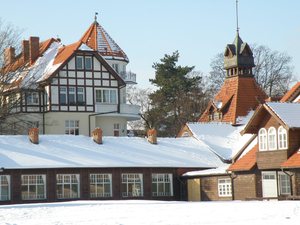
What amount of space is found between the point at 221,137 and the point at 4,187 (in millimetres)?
16335

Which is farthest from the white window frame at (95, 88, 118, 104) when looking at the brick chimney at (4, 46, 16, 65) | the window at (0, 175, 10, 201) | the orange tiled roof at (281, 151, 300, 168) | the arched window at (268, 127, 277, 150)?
the orange tiled roof at (281, 151, 300, 168)

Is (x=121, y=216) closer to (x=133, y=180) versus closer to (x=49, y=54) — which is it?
(x=133, y=180)

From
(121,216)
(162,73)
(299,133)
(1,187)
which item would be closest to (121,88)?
(162,73)

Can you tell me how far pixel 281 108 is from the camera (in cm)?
4103

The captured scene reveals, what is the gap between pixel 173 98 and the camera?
79.2m

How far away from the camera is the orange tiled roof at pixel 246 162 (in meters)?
43.4

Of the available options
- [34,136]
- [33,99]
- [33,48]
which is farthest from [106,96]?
[34,136]

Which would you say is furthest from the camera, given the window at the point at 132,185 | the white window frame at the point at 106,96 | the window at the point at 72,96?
the white window frame at the point at 106,96

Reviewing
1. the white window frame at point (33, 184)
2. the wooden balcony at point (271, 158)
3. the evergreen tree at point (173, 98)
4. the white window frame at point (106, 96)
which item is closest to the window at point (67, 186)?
the white window frame at point (33, 184)

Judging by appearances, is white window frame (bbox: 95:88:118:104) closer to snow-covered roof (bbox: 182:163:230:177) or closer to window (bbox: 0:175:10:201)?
snow-covered roof (bbox: 182:163:230:177)

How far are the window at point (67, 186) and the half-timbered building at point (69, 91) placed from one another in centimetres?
1568

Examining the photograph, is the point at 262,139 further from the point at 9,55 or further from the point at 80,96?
the point at 9,55

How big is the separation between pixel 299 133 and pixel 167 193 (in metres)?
12.1

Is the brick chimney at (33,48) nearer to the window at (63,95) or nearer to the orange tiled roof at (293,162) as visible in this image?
the window at (63,95)
